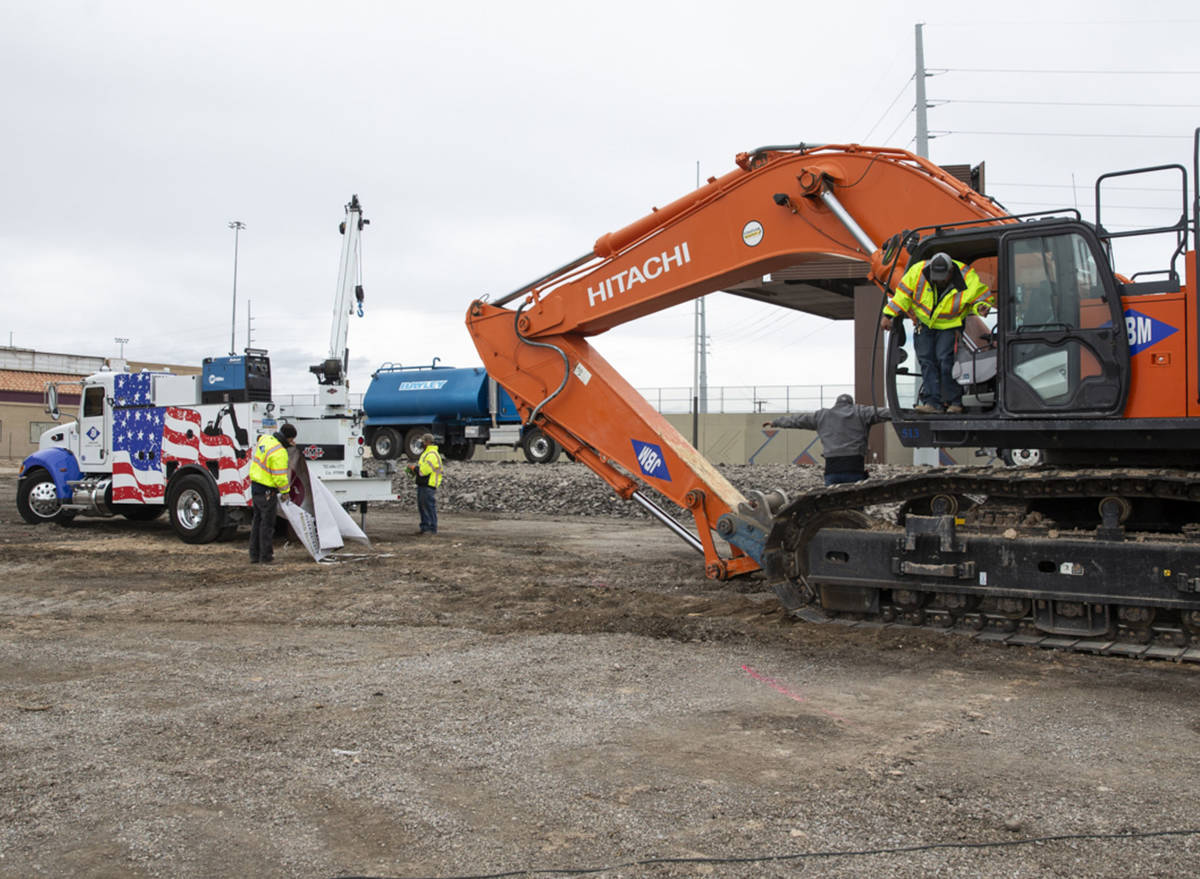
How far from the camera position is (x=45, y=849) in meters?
3.91

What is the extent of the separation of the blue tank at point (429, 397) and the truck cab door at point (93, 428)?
1403 centimetres

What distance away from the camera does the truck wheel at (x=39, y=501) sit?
16.8 meters

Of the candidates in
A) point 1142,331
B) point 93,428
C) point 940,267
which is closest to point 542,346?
point 940,267

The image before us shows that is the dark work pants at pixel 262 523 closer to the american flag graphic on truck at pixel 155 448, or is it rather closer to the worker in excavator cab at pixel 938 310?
the american flag graphic on truck at pixel 155 448

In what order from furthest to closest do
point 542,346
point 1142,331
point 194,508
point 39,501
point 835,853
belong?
point 39,501
point 194,508
point 542,346
point 1142,331
point 835,853

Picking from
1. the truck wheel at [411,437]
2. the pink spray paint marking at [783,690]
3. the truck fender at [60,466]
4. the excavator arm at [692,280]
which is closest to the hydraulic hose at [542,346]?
the excavator arm at [692,280]

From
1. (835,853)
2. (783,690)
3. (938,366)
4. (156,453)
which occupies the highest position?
(938,366)

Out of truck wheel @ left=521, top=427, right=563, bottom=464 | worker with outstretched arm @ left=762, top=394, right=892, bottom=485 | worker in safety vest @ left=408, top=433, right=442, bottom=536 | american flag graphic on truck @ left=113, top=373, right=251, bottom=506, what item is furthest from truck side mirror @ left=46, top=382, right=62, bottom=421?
truck wheel @ left=521, top=427, right=563, bottom=464

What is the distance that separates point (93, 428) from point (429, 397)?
15.0 metres

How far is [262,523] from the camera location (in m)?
12.4

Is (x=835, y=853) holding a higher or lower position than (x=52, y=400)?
lower

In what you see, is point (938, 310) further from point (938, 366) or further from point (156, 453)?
point (156, 453)

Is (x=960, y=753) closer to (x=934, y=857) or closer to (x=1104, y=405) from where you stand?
(x=934, y=857)

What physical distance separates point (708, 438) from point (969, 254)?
109 feet
